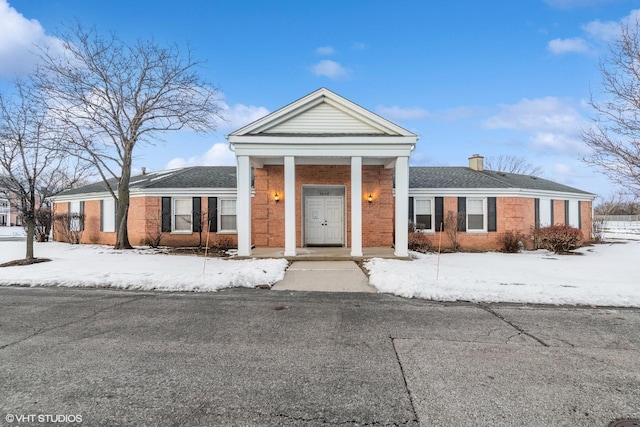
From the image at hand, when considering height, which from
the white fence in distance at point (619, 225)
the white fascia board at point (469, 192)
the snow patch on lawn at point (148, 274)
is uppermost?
the white fascia board at point (469, 192)

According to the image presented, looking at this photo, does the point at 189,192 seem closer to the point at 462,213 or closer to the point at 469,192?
the point at 462,213

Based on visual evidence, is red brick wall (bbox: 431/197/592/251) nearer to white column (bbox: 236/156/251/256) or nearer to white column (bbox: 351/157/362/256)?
white column (bbox: 351/157/362/256)

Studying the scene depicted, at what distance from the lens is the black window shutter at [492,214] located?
15.8 m

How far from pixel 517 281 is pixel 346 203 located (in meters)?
7.54

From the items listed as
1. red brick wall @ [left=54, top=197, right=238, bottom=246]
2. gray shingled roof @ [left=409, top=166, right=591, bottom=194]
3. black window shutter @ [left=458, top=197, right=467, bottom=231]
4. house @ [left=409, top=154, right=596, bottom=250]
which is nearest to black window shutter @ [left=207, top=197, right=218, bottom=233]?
red brick wall @ [left=54, top=197, right=238, bottom=246]

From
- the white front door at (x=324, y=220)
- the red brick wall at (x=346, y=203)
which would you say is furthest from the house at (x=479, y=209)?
the white front door at (x=324, y=220)

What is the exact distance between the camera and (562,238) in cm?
1446

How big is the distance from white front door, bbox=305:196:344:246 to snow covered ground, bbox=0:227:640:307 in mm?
3838

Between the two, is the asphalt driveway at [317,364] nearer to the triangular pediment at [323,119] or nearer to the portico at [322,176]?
the portico at [322,176]

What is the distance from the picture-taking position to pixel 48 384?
3.02 meters

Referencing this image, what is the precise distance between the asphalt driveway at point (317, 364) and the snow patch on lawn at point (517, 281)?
24.7 inches

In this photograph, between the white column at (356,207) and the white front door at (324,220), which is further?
the white front door at (324,220)

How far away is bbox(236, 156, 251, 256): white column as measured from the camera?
37.0 ft

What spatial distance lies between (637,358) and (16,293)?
10346 millimetres
